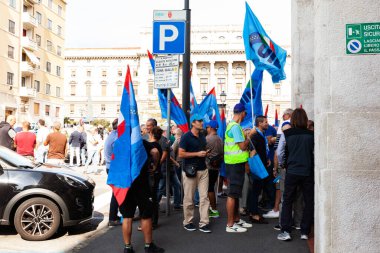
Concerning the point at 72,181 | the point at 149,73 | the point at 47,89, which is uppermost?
the point at 149,73

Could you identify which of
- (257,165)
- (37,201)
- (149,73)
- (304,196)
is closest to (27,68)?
(37,201)

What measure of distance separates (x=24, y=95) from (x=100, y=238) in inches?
1559

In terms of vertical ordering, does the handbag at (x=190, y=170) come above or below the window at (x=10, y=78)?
below

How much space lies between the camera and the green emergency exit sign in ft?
13.8

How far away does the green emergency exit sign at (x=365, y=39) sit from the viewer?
4211 millimetres

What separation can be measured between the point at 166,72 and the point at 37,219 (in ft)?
11.5

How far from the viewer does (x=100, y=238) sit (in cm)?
626

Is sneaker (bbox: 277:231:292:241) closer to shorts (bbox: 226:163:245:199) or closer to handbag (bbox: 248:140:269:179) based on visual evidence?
shorts (bbox: 226:163:245:199)

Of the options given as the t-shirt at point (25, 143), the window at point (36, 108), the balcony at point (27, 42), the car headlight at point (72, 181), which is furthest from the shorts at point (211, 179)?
the window at point (36, 108)

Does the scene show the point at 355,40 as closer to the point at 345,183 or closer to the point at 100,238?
the point at 345,183

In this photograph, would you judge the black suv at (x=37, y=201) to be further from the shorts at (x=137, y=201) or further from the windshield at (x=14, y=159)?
the shorts at (x=137, y=201)

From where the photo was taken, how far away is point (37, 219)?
6.14 m

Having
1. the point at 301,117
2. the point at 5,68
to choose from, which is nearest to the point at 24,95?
the point at 5,68

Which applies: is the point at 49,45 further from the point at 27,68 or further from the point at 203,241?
the point at 203,241
